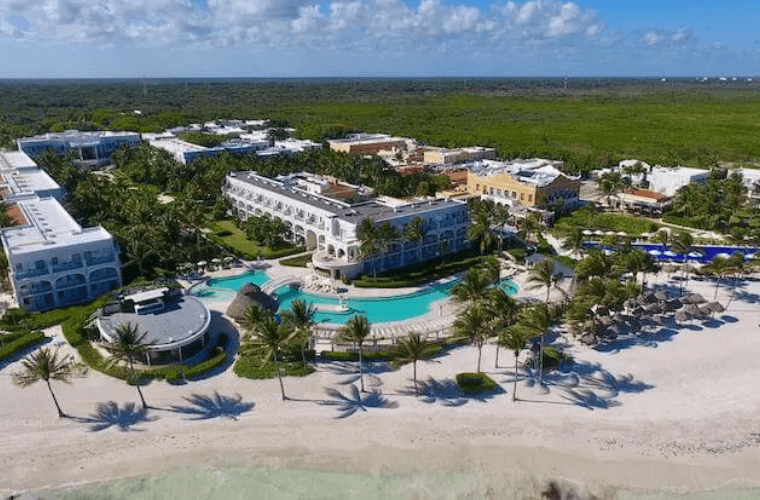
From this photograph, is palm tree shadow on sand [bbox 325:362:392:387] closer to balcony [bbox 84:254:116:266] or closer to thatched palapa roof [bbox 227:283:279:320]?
thatched palapa roof [bbox 227:283:279:320]

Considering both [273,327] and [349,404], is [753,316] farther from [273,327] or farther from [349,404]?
[273,327]

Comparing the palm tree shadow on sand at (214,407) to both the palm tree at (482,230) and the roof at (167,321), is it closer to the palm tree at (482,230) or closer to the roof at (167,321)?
the roof at (167,321)

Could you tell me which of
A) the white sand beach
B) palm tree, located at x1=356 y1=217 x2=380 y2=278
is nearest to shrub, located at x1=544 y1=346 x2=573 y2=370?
the white sand beach

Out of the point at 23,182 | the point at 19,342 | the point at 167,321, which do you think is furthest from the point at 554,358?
the point at 23,182

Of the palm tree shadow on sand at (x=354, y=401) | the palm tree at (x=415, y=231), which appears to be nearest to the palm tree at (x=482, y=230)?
the palm tree at (x=415, y=231)

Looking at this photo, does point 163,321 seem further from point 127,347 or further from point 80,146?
point 80,146

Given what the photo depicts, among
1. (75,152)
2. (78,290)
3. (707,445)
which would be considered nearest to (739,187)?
(707,445)
